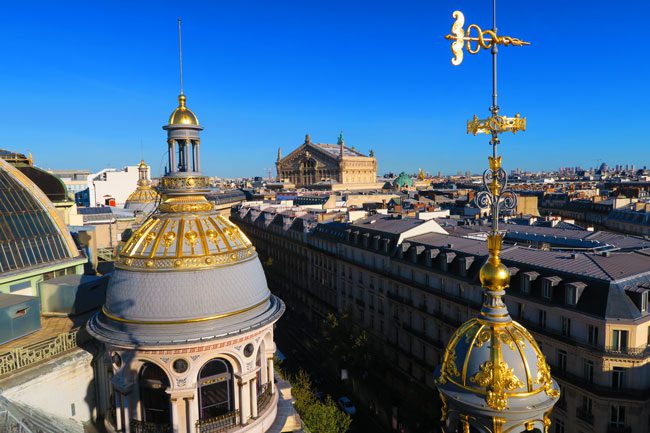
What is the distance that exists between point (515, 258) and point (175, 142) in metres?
29.2

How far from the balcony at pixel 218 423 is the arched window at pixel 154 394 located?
4.93ft

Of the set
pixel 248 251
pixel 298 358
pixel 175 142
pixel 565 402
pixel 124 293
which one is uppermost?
pixel 175 142

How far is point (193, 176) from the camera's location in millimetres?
22859

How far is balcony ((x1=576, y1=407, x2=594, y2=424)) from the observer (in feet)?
106

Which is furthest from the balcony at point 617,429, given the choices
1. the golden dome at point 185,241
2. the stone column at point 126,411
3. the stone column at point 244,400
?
the stone column at point 126,411

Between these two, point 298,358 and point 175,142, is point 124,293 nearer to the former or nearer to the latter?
point 175,142

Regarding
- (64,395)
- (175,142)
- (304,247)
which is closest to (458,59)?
(175,142)

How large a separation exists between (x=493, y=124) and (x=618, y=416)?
30193 mm

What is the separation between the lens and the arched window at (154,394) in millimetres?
20453

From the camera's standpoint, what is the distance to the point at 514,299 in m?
37.9

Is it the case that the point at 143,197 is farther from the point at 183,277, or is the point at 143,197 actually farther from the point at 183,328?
the point at 183,328

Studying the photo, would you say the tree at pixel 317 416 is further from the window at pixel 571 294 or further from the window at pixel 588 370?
the window at pixel 571 294

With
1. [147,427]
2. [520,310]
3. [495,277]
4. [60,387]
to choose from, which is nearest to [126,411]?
[147,427]

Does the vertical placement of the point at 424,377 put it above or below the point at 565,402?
below
